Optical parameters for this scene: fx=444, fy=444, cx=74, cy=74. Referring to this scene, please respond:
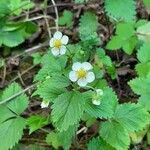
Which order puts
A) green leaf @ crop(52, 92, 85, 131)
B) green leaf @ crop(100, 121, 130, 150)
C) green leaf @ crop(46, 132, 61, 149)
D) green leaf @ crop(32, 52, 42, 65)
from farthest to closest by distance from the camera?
green leaf @ crop(32, 52, 42, 65)
green leaf @ crop(46, 132, 61, 149)
green leaf @ crop(100, 121, 130, 150)
green leaf @ crop(52, 92, 85, 131)

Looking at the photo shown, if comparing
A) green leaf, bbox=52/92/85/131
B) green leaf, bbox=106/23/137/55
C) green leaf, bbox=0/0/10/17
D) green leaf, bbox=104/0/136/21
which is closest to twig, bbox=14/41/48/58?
green leaf, bbox=0/0/10/17

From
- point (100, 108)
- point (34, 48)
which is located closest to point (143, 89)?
point (100, 108)

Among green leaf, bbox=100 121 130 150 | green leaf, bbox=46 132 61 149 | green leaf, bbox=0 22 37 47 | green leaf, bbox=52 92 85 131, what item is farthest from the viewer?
green leaf, bbox=0 22 37 47

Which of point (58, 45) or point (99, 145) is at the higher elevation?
point (58, 45)

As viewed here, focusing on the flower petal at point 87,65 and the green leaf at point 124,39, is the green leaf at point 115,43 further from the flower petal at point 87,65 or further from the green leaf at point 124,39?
the flower petal at point 87,65

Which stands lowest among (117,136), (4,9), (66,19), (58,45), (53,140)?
Result: (53,140)

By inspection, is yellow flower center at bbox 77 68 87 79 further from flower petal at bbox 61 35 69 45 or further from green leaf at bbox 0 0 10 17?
green leaf at bbox 0 0 10 17

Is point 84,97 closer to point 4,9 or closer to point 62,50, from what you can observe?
point 62,50

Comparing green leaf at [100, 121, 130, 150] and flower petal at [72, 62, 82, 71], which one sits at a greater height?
flower petal at [72, 62, 82, 71]
